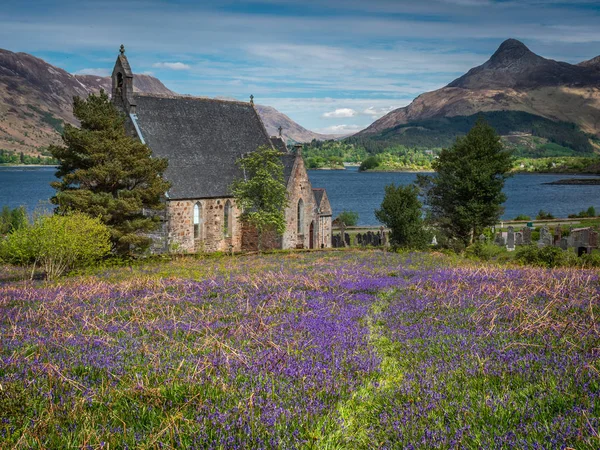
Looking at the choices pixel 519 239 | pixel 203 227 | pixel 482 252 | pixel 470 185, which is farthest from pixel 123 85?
pixel 519 239

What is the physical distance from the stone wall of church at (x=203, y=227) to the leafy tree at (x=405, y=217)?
11.6 m

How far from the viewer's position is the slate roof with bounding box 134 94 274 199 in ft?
135

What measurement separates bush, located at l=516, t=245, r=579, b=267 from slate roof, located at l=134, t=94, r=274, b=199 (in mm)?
22292

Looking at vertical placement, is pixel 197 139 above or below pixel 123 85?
below

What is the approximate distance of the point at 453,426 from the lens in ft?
20.4

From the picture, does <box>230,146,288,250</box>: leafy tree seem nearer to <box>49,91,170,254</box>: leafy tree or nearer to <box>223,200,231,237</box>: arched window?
<box>223,200,231,237</box>: arched window

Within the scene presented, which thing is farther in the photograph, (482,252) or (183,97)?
(183,97)

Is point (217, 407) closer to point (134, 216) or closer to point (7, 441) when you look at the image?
point (7, 441)

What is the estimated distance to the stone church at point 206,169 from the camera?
40594mm

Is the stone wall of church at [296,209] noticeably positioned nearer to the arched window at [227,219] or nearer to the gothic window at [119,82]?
the arched window at [227,219]

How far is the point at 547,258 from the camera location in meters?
25.9

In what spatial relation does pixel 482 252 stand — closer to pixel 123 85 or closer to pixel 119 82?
pixel 123 85

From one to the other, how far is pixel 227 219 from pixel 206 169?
13.8 feet

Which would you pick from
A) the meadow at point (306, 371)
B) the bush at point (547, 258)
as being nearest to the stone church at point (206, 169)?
the bush at point (547, 258)
